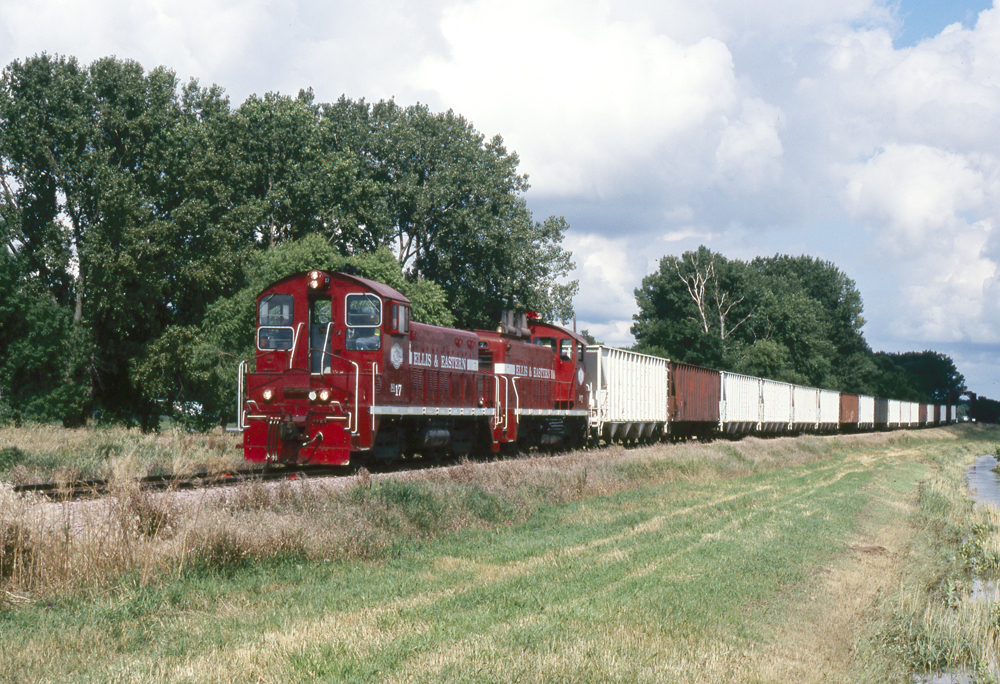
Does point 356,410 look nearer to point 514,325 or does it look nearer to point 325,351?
point 325,351

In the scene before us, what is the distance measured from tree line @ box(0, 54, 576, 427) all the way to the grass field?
23.1m

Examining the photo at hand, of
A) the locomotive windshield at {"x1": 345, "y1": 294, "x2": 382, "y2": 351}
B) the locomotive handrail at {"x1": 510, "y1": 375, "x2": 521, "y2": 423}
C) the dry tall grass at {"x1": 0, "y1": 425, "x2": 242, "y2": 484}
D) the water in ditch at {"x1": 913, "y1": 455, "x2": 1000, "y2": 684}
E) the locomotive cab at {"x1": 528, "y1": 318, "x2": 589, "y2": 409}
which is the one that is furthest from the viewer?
the locomotive cab at {"x1": 528, "y1": 318, "x2": 589, "y2": 409}

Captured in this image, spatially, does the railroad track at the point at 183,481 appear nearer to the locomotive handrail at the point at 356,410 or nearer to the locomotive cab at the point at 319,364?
the locomotive cab at the point at 319,364

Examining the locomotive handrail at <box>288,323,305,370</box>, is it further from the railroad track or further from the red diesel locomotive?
the railroad track

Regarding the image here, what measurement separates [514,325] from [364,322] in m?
7.72

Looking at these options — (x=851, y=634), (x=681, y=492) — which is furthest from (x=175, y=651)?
(x=681, y=492)

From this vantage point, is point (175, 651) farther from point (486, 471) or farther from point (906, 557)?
point (906, 557)

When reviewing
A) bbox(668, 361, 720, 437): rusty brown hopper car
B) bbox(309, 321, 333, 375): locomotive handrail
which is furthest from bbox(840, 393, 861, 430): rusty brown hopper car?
bbox(309, 321, 333, 375): locomotive handrail

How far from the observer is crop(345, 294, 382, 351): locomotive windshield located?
18.2m

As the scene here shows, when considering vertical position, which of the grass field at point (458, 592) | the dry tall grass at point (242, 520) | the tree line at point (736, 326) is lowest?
the grass field at point (458, 592)

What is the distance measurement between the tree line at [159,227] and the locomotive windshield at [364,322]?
52.8 ft

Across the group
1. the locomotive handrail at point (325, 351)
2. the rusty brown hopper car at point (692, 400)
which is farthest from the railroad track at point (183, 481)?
the rusty brown hopper car at point (692, 400)

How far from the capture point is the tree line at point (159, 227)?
1558 inches

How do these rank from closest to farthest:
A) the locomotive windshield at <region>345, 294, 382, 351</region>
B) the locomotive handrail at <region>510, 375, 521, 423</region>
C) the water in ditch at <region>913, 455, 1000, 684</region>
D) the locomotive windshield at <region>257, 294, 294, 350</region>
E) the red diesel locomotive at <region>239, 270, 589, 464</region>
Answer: the water in ditch at <region>913, 455, 1000, 684</region>
the red diesel locomotive at <region>239, 270, 589, 464</region>
the locomotive windshield at <region>345, 294, 382, 351</region>
the locomotive windshield at <region>257, 294, 294, 350</region>
the locomotive handrail at <region>510, 375, 521, 423</region>
